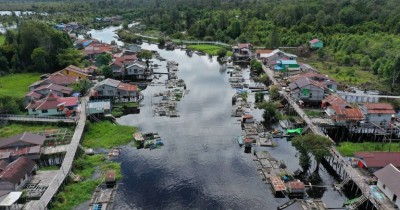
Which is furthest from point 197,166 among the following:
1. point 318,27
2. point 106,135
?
point 318,27

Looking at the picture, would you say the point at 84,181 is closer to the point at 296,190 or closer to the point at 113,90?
the point at 296,190

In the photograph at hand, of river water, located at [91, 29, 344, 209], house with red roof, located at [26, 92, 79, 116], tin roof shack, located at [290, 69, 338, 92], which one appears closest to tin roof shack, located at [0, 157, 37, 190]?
river water, located at [91, 29, 344, 209]

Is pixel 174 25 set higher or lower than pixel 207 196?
higher

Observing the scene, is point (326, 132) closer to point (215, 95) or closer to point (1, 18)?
point (215, 95)

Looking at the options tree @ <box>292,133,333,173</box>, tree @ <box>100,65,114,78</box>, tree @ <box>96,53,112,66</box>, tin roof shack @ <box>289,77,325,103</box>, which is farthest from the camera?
tree @ <box>96,53,112,66</box>

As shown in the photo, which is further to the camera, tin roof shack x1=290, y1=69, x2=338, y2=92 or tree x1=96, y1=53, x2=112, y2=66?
tree x1=96, y1=53, x2=112, y2=66

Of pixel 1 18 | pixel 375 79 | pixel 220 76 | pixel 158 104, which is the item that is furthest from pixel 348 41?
pixel 1 18

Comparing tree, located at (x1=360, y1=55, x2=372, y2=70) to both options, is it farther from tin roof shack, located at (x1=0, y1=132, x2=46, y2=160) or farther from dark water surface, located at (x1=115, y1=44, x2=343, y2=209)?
tin roof shack, located at (x1=0, y1=132, x2=46, y2=160)
